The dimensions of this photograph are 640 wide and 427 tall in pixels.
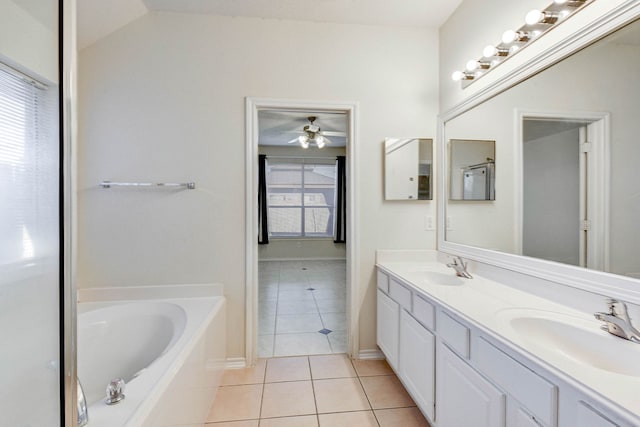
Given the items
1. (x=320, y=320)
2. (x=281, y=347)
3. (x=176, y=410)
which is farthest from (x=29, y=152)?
(x=320, y=320)

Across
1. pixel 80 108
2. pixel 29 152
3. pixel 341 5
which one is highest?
pixel 341 5

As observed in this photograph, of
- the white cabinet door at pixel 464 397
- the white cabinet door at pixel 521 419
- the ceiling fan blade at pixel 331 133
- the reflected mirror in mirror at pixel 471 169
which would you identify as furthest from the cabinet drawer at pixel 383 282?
the ceiling fan blade at pixel 331 133

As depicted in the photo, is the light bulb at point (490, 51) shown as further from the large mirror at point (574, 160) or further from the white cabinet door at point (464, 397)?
the white cabinet door at point (464, 397)

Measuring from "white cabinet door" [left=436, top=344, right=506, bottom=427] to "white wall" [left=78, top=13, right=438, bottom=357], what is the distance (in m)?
0.96

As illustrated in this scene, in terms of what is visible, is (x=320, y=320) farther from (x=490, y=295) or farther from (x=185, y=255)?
(x=490, y=295)

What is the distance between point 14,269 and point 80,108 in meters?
1.79

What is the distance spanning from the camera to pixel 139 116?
2023mm

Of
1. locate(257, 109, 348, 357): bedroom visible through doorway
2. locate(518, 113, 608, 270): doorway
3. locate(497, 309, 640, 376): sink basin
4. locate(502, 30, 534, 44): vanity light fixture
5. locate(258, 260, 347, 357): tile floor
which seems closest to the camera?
locate(497, 309, 640, 376): sink basin

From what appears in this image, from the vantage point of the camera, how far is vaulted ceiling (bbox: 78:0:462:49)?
188 centimetres

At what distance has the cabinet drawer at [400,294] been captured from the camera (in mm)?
1685

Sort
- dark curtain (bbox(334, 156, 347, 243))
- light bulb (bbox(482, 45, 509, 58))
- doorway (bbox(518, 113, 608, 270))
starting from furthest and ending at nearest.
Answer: dark curtain (bbox(334, 156, 347, 243))
light bulb (bbox(482, 45, 509, 58))
doorway (bbox(518, 113, 608, 270))

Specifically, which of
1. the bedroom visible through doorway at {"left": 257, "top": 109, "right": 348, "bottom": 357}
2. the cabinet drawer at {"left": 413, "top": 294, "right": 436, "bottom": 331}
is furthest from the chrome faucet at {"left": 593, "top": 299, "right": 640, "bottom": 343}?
the bedroom visible through doorway at {"left": 257, "top": 109, "right": 348, "bottom": 357}

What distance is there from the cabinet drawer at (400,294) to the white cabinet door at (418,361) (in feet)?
0.19

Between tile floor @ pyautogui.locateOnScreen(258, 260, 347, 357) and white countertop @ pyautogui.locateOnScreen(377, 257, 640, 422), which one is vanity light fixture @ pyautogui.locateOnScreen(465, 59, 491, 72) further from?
tile floor @ pyautogui.locateOnScreen(258, 260, 347, 357)
